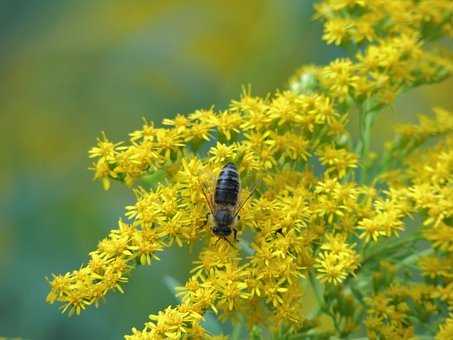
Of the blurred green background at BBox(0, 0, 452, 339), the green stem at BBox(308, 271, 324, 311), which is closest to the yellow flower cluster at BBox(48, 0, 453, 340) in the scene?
the green stem at BBox(308, 271, 324, 311)

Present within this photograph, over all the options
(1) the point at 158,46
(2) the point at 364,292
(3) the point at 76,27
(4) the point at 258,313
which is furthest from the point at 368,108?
(3) the point at 76,27

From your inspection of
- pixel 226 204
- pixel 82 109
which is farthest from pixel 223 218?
pixel 82 109

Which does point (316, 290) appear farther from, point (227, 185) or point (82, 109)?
point (82, 109)

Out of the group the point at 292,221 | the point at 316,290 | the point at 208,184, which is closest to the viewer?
the point at 292,221

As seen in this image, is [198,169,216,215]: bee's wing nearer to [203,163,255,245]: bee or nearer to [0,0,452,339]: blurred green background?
[203,163,255,245]: bee

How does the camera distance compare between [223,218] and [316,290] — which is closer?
[223,218]

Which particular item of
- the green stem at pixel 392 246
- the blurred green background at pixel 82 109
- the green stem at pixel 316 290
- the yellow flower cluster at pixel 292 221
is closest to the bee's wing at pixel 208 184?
the yellow flower cluster at pixel 292 221
